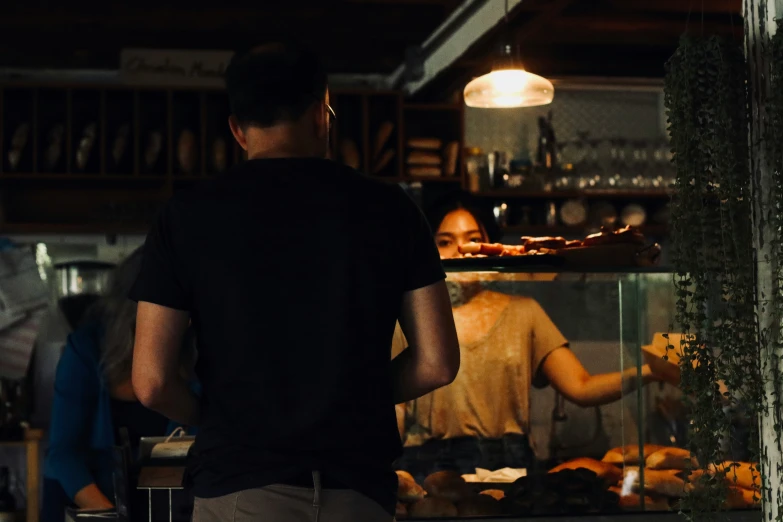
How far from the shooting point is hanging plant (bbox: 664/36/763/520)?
216 centimetres

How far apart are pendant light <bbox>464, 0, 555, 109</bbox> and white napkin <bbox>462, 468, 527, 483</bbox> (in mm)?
1712

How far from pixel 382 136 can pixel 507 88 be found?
5.83 ft

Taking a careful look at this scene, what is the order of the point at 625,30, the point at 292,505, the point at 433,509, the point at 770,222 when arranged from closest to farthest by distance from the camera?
the point at 292,505
the point at 770,222
the point at 433,509
the point at 625,30

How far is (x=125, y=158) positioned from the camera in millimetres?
5648

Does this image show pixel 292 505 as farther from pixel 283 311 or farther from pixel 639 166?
pixel 639 166

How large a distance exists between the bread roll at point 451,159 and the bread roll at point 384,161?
30 centimetres

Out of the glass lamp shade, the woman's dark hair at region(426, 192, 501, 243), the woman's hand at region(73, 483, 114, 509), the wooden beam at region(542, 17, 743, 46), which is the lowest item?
the woman's hand at region(73, 483, 114, 509)

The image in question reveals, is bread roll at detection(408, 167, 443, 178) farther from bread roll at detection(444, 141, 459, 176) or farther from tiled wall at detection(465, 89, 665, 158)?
tiled wall at detection(465, 89, 665, 158)

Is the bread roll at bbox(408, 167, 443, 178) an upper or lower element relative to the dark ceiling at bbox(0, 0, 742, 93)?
lower

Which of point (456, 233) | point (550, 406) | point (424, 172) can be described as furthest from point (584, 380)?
point (424, 172)

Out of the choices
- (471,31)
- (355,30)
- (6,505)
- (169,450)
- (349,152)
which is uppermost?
(355,30)

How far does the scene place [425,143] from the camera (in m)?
5.84

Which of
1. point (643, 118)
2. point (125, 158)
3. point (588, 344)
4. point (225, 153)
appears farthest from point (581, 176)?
point (588, 344)

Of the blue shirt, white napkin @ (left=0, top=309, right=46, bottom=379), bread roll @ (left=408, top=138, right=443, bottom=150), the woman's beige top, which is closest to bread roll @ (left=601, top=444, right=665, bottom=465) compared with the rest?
the woman's beige top
